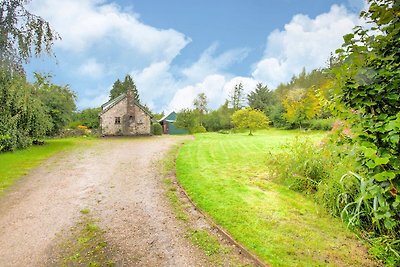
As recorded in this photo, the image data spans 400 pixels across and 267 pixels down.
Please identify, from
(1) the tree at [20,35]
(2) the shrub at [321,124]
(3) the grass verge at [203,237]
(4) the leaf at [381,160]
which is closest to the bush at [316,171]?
(3) the grass verge at [203,237]

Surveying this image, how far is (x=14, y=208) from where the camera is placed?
7176 millimetres

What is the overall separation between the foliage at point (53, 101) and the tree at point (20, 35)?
1120 cm

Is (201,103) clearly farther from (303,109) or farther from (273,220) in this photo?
(273,220)

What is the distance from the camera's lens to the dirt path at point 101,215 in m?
4.76

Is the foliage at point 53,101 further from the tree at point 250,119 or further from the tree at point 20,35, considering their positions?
the tree at point 250,119

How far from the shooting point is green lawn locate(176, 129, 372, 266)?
14.7ft

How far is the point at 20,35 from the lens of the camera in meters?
10.1

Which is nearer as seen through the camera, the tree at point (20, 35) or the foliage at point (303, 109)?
the tree at point (20, 35)

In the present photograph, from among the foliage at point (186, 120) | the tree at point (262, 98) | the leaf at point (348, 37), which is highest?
the tree at point (262, 98)

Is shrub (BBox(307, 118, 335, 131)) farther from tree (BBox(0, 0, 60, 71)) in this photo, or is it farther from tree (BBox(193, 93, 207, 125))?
tree (BBox(0, 0, 60, 71))

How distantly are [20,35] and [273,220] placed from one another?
447 inches

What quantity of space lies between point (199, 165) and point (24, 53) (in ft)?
28.0

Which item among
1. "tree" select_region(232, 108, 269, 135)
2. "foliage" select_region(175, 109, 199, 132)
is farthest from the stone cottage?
"tree" select_region(232, 108, 269, 135)

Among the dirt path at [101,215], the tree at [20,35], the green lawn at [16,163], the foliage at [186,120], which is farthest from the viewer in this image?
the foliage at [186,120]
